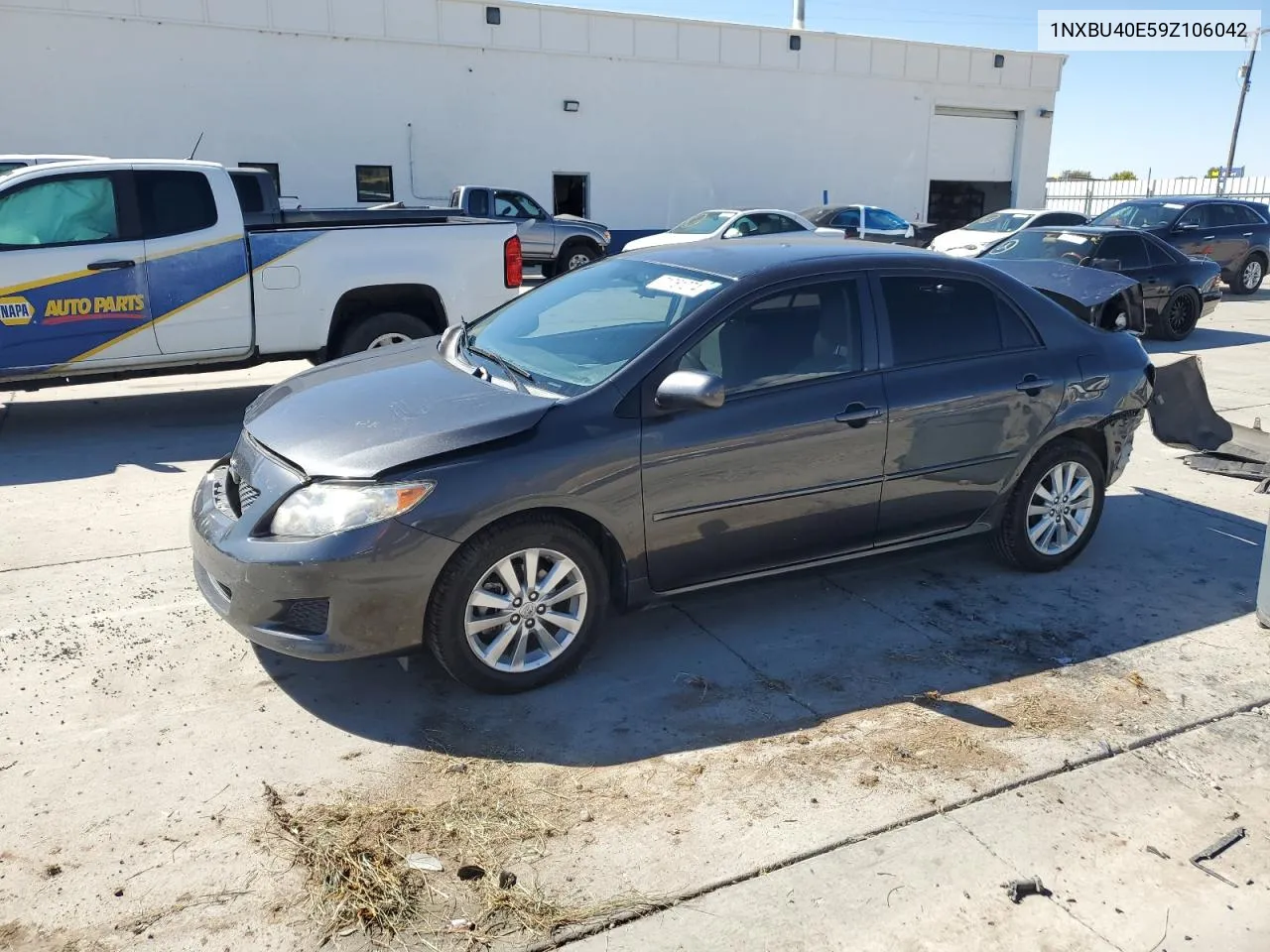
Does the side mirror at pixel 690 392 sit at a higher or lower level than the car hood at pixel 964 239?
higher

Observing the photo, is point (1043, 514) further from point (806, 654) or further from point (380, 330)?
point (380, 330)

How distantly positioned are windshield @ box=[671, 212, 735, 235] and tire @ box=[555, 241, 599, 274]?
180cm

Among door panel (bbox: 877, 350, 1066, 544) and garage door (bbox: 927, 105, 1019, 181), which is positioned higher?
garage door (bbox: 927, 105, 1019, 181)

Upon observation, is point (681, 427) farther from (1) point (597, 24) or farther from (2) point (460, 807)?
(1) point (597, 24)

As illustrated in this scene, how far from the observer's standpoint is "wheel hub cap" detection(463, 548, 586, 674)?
3.91 m

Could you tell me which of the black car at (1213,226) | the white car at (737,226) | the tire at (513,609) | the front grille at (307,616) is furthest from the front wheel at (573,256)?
the front grille at (307,616)

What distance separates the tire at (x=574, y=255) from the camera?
19750 millimetres

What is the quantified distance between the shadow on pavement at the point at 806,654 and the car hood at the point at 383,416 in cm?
94

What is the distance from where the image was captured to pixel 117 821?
129 inches

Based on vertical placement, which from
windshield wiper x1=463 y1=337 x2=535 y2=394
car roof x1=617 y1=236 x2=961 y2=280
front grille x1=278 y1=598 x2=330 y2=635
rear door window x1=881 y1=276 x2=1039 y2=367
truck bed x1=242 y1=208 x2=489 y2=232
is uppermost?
car roof x1=617 y1=236 x2=961 y2=280

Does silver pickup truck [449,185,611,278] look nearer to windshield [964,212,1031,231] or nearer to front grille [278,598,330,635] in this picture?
windshield [964,212,1031,231]

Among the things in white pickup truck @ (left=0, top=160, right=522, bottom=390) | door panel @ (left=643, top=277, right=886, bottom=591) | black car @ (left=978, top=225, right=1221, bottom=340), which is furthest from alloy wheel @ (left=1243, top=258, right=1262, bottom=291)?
door panel @ (left=643, top=277, right=886, bottom=591)

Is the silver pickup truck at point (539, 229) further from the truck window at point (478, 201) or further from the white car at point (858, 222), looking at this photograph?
the white car at point (858, 222)

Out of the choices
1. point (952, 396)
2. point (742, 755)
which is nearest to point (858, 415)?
point (952, 396)
